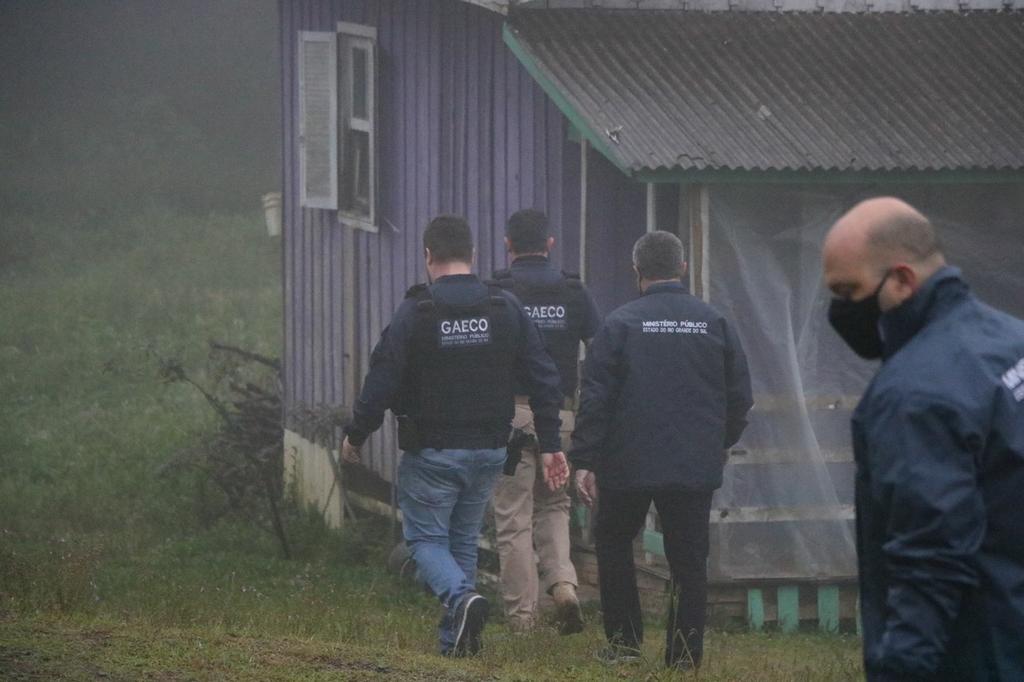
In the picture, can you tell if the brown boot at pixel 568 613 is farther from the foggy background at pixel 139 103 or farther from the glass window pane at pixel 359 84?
the foggy background at pixel 139 103

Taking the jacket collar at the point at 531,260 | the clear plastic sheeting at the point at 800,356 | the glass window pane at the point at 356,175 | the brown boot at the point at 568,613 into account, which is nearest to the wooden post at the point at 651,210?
the clear plastic sheeting at the point at 800,356

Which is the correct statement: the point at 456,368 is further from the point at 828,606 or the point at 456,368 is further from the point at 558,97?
the point at 828,606

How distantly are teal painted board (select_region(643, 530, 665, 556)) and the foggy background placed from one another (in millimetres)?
20259

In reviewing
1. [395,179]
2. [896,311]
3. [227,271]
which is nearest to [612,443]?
[896,311]

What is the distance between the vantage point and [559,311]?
817 centimetres

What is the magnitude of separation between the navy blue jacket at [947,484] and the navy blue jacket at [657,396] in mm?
3243

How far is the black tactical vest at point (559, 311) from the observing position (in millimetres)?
8117

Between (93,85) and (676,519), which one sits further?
(93,85)

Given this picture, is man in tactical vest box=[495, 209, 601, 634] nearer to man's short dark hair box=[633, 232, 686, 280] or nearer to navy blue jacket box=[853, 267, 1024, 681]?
man's short dark hair box=[633, 232, 686, 280]

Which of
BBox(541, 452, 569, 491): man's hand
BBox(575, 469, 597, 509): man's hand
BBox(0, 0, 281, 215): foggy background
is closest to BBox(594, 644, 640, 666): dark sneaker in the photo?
BBox(575, 469, 597, 509): man's hand

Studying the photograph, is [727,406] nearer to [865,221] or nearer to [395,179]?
[865,221]

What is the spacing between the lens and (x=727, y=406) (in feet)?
23.5

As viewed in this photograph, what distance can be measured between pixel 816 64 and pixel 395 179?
342 centimetres

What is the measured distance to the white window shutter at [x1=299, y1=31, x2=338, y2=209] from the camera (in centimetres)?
1228
